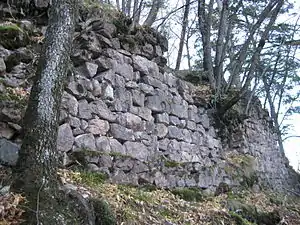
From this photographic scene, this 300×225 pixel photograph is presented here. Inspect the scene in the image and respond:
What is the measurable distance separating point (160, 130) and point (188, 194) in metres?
1.23

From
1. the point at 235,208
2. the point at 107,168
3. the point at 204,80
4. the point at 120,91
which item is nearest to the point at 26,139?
the point at 107,168

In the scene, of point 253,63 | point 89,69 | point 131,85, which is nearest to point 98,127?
point 89,69

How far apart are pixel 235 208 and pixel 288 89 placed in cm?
1050

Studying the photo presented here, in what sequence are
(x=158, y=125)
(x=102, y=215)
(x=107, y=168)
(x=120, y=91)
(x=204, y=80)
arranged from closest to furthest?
(x=102, y=215) < (x=107, y=168) < (x=120, y=91) < (x=158, y=125) < (x=204, y=80)

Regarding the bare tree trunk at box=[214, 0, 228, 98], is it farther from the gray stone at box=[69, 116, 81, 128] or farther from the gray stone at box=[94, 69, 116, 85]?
the gray stone at box=[69, 116, 81, 128]

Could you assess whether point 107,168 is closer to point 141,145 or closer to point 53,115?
point 141,145

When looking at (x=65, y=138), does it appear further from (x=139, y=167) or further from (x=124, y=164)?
(x=139, y=167)

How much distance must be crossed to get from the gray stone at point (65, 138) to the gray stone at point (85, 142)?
115 millimetres

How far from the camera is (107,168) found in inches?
193

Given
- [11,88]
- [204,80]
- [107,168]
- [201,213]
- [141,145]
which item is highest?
[204,80]

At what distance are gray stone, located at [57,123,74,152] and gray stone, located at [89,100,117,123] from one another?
59cm

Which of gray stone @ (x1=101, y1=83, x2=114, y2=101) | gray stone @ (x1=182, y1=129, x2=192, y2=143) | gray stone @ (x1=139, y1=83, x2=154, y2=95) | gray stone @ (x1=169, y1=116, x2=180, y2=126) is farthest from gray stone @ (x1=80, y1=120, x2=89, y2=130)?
gray stone @ (x1=182, y1=129, x2=192, y2=143)

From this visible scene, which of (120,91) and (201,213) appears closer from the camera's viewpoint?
(201,213)

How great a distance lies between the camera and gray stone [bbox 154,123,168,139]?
6340 millimetres
